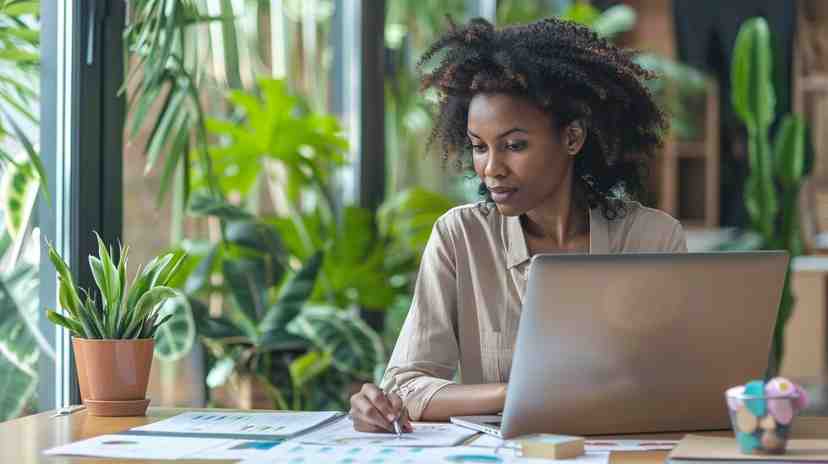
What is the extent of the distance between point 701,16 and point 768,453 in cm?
610

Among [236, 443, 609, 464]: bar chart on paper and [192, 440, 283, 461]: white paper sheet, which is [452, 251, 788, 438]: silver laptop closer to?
[236, 443, 609, 464]: bar chart on paper

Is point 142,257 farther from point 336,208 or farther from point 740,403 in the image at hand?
point 740,403

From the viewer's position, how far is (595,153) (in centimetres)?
238

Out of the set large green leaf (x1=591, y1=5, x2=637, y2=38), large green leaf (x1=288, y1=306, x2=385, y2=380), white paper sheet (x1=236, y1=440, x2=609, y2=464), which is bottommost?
large green leaf (x1=288, y1=306, x2=385, y2=380)

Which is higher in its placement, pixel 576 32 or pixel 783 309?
pixel 576 32

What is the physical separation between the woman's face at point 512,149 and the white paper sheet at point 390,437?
0.46 m

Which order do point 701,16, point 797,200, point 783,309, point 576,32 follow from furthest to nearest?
point 701,16 → point 797,200 → point 783,309 → point 576,32

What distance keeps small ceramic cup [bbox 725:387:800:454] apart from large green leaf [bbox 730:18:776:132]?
4.09m

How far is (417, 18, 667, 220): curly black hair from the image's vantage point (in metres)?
2.23

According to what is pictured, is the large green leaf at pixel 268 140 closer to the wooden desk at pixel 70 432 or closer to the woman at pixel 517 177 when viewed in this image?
the woman at pixel 517 177

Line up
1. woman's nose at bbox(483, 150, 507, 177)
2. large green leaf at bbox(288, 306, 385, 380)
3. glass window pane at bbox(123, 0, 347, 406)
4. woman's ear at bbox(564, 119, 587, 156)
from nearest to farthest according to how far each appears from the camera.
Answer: woman's nose at bbox(483, 150, 507, 177)
woman's ear at bbox(564, 119, 587, 156)
glass window pane at bbox(123, 0, 347, 406)
large green leaf at bbox(288, 306, 385, 380)

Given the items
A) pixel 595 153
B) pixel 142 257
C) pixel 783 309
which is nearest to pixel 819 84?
pixel 783 309

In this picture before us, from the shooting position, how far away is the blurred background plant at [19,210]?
93.7 inches

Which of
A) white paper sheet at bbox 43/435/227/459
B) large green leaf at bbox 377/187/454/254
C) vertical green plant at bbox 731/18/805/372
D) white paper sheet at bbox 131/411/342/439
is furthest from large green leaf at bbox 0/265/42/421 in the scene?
vertical green plant at bbox 731/18/805/372
